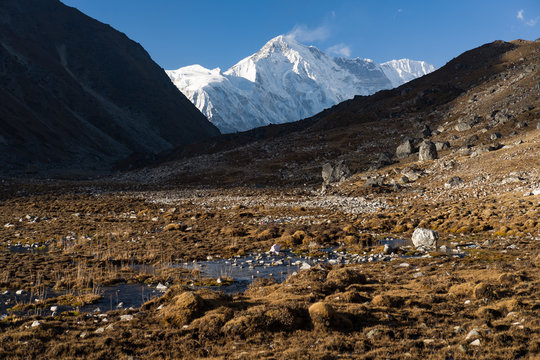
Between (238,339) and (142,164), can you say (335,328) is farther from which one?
(142,164)

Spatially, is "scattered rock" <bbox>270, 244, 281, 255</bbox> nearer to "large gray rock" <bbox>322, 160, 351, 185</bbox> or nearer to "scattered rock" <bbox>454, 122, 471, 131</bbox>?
"large gray rock" <bbox>322, 160, 351, 185</bbox>

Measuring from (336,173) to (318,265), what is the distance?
4625 cm

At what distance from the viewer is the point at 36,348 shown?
A: 9.15 metres

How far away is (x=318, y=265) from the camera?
17906mm

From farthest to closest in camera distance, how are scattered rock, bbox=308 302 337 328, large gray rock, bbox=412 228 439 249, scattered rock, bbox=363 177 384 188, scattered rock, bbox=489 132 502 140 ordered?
1. scattered rock, bbox=489 132 502 140
2. scattered rock, bbox=363 177 384 188
3. large gray rock, bbox=412 228 439 249
4. scattered rock, bbox=308 302 337 328

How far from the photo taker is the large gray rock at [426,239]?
2241cm

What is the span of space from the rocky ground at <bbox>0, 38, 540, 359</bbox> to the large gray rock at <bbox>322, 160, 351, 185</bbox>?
257mm

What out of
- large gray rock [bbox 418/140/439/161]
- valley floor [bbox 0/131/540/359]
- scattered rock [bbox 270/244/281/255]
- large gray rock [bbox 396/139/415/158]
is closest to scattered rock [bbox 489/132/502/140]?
large gray rock [bbox 418/140/439/161]

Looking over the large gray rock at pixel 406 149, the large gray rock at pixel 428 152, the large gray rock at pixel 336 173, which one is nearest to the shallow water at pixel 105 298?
the large gray rock at pixel 336 173

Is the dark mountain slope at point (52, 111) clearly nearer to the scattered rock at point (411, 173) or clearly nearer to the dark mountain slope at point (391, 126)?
the dark mountain slope at point (391, 126)

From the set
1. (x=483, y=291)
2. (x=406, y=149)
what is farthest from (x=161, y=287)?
(x=406, y=149)

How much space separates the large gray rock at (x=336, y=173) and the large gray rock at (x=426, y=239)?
38.4 metres

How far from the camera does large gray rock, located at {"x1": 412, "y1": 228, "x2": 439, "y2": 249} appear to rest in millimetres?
22406

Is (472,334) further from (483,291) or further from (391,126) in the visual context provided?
(391,126)
